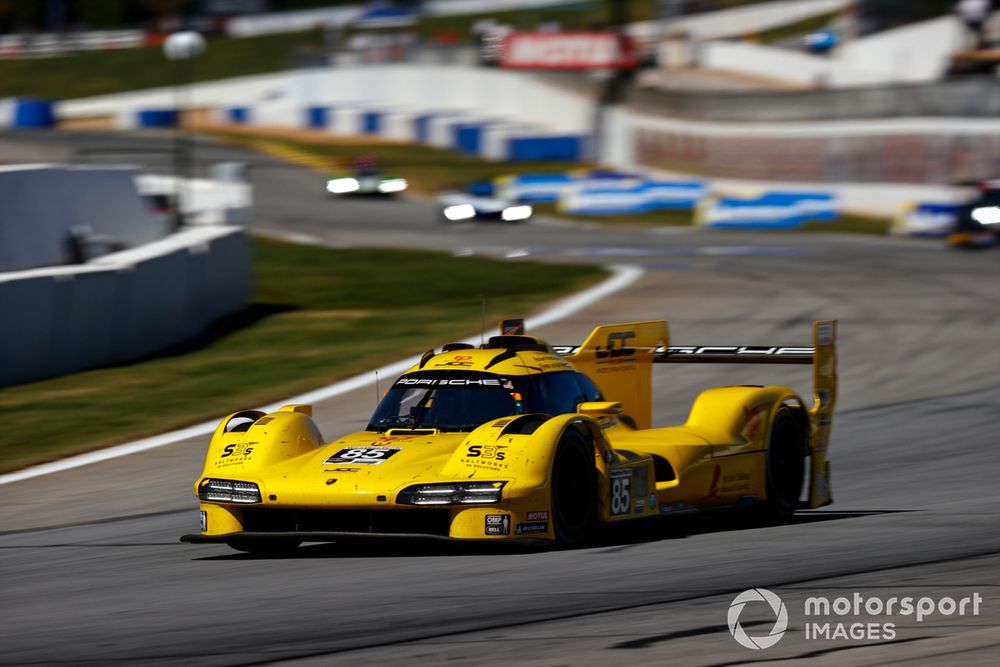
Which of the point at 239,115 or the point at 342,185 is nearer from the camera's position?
the point at 342,185

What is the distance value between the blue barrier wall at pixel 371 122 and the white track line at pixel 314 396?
121ft

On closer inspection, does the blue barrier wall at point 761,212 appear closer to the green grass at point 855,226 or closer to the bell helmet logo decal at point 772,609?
the green grass at point 855,226

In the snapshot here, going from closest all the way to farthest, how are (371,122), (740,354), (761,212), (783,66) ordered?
(740,354) → (761,212) → (783,66) → (371,122)

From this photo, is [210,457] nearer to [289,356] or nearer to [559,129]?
[289,356]

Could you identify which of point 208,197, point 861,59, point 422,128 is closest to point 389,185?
point 208,197

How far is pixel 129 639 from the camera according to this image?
7020mm

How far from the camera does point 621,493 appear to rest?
9.58 metres

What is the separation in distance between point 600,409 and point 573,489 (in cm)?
68

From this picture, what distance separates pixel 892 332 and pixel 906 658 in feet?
47.7

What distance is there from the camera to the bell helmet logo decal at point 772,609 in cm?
672

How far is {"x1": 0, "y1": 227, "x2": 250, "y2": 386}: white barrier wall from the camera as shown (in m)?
17.0

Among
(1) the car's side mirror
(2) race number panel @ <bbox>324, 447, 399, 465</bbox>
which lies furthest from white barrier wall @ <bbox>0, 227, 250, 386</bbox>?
(1) the car's side mirror

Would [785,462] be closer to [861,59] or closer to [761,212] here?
[761,212]

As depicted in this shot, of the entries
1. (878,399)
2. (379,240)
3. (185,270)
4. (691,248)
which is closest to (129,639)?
(878,399)
